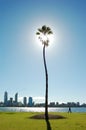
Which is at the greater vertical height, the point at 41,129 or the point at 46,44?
the point at 46,44

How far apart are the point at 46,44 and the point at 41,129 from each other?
93.0ft

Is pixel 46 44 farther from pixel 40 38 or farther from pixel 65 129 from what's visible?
pixel 65 129

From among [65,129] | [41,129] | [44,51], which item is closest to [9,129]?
[41,129]

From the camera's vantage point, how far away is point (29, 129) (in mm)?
30078

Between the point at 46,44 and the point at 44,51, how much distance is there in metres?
2.36

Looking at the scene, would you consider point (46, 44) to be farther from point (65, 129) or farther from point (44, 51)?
point (65, 129)

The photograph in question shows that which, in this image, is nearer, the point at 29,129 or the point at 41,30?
the point at 29,129

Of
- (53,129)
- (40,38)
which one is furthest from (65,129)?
(40,38)

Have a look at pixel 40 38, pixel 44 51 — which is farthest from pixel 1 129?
pixel 40 38

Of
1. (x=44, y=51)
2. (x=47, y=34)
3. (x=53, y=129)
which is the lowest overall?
(x=53, y=129)

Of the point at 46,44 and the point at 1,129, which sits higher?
the point at 46,44

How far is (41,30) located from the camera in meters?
57.8

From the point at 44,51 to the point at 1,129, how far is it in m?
27.2

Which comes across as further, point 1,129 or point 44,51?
point 44,51
